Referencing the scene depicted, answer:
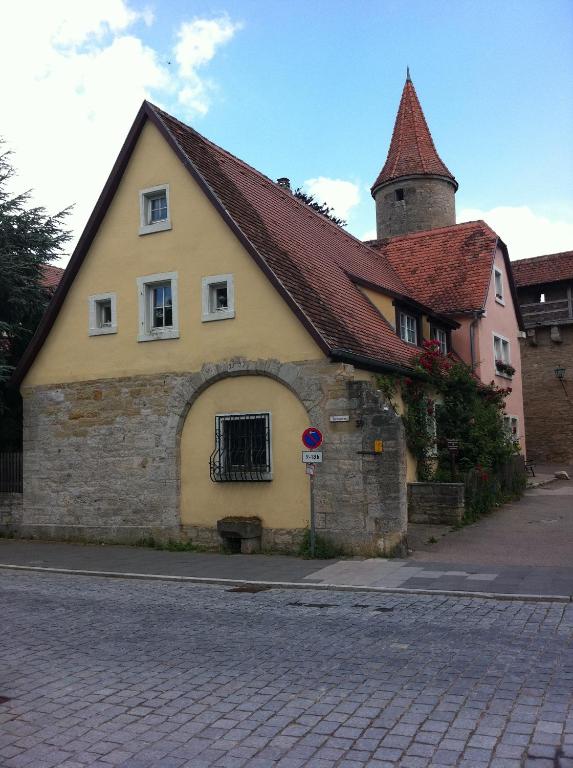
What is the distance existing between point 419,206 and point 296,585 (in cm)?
2915

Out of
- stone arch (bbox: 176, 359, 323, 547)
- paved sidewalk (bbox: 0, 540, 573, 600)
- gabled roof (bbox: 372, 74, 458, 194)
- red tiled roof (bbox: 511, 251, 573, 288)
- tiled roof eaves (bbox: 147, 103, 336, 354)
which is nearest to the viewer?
paved sidewalk (bbox: 0, 540, 573, 600)

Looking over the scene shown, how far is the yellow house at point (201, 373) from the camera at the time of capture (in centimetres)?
1402

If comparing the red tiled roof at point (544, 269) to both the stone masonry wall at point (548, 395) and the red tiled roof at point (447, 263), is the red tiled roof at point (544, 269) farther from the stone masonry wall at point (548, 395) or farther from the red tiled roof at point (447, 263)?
the red tiled roof at point (447, 263)

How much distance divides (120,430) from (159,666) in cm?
1037

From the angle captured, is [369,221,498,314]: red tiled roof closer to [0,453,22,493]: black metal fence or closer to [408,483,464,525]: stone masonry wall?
[408,483,464,525]: stone masonry wall

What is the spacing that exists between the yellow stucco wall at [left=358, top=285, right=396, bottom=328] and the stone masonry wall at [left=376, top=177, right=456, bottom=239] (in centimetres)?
1890

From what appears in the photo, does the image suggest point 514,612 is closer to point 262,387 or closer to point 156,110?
point 262,387

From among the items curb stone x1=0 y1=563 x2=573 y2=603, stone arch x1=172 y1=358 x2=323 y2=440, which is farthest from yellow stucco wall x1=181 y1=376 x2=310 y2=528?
curb stone x1=0 y1=563 x2=573 y2=603

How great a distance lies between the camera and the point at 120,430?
659 inches

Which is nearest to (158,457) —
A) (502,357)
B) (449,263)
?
(449,263)

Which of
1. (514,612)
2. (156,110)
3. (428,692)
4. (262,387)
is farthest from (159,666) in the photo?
(156,110)

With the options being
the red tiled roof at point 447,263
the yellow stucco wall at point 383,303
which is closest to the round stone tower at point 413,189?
the red tiled roof at point 447,263

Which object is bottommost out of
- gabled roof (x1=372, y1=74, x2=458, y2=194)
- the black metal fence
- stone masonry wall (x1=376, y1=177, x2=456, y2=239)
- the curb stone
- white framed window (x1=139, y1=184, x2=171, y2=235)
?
the curb stone

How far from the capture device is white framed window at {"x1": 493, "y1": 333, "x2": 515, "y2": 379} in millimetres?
25922
